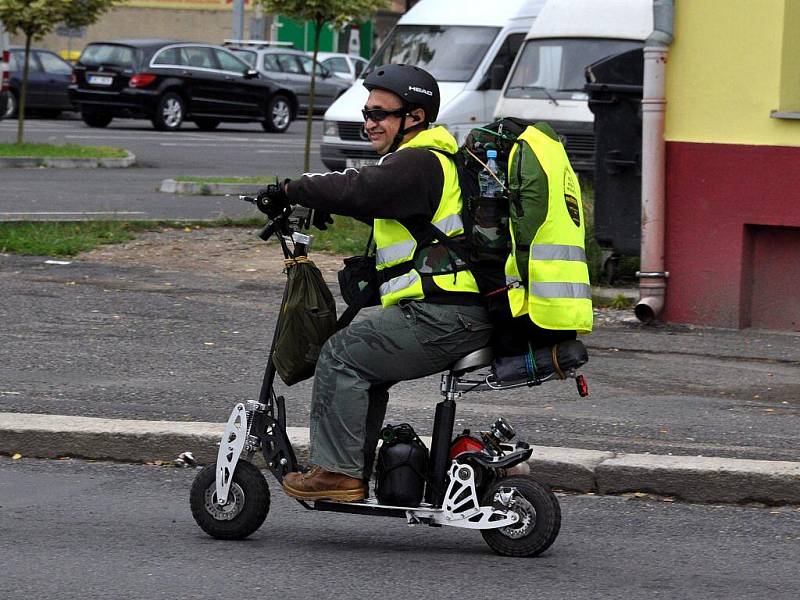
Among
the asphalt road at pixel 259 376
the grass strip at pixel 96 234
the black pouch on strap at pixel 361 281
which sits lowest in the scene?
the asphalt road at pixel 259 376

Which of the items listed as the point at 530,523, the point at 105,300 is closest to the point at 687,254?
the point at 105,300

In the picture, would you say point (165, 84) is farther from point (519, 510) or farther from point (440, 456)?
point (519, 510)

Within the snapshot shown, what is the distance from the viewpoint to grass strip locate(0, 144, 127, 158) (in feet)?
67.9

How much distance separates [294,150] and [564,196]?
21010mm

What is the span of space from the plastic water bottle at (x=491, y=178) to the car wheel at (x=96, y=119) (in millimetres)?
24804

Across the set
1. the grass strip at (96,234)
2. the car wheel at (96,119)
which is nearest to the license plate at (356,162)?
the grass strip at (96,234)

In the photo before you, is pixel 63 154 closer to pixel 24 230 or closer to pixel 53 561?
pixel 24 230

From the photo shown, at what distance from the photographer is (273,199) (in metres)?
4.97

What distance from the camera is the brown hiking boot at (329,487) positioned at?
16.5ft

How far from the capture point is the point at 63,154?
2102 centimetres

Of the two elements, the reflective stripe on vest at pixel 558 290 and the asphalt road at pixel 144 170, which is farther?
the asphalt road at pixel 144 170

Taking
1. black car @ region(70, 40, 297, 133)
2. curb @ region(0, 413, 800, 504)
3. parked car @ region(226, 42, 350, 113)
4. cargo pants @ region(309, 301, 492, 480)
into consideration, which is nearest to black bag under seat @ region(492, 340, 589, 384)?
cargo pants @ region(309, 301, 492, 480)

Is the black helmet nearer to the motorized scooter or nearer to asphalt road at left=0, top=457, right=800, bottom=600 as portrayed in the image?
the motorized scooter

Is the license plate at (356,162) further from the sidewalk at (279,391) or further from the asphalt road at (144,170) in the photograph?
the sidewalk at (279,391)
